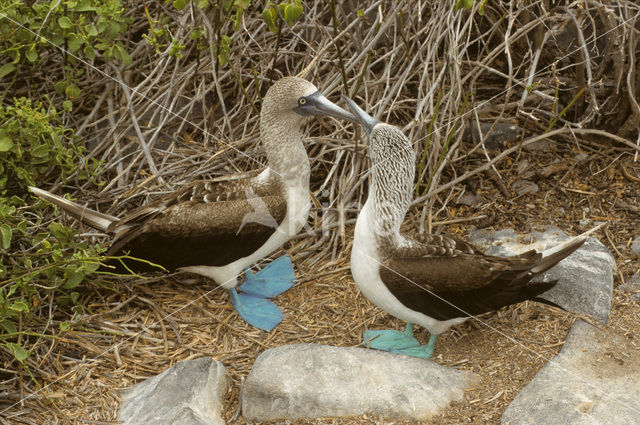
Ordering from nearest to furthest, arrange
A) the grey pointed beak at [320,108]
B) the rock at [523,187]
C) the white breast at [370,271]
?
1. the white breast at [370,271]
2. the grey pointed beak at [320,108]
3. the rock at [523,187]

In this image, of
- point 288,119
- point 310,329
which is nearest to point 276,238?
point 310,329

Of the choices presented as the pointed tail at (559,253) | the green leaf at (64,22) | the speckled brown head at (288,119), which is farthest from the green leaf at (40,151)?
the pointed tail at (559,253)

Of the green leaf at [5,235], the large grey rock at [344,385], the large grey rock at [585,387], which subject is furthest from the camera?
the green leaf at [5,235]

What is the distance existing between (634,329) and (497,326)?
655 millimetres

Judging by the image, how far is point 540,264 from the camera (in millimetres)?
3336

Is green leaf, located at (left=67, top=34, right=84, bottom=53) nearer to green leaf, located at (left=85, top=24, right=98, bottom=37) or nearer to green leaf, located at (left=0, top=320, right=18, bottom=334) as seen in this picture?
green leaf, located at (left=85, top=24, right=98, bottom=37)

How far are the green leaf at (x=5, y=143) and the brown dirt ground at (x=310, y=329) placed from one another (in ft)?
2.88

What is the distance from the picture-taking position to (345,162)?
4.31 meters

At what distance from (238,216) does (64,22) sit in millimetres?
1461

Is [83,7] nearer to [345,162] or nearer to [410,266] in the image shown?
[345,162]

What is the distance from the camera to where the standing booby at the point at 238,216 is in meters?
3.66

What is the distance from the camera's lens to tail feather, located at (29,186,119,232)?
3.74 m

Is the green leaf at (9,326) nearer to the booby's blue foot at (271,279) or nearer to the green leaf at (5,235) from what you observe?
the green leaf at (5,235)

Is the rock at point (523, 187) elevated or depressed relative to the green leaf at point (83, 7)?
depressed
